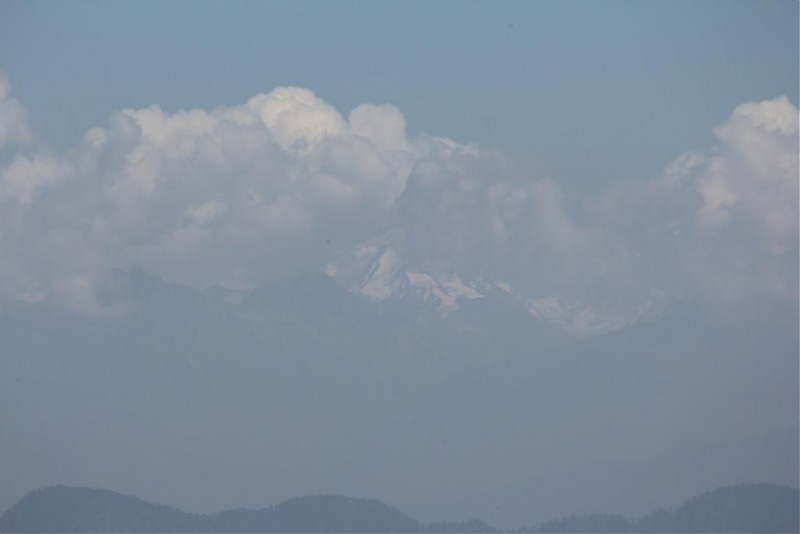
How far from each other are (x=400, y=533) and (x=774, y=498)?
1884 centimetres

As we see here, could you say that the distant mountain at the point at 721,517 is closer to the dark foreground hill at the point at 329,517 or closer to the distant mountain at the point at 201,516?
the dark foreground hill at the point at 329,517

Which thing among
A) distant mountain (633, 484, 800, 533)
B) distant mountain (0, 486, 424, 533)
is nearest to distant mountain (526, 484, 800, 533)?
distant mountain (633, 484, 800, 533)

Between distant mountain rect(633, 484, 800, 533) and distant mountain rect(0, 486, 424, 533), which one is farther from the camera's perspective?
distant mountain rect(0, 486, 424, 533)

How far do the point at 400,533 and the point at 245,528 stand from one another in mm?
8120

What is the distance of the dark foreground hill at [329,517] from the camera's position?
7100 centimetres

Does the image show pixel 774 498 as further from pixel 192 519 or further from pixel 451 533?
pixel 192 519

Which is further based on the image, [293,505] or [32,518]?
[293,505]

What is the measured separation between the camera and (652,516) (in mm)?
74438

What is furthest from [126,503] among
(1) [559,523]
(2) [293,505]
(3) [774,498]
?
(3) [774,498]

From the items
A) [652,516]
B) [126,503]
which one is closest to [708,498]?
[652,516]

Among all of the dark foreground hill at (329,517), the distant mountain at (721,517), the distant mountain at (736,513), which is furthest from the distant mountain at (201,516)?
the distant mountain at (736,513)

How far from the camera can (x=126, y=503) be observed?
246 feet

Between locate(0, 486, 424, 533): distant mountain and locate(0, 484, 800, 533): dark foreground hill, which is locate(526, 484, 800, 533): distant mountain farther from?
locate(0, 486, 424, 533): distant mountain

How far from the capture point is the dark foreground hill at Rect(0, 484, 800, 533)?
71000 millimetres
